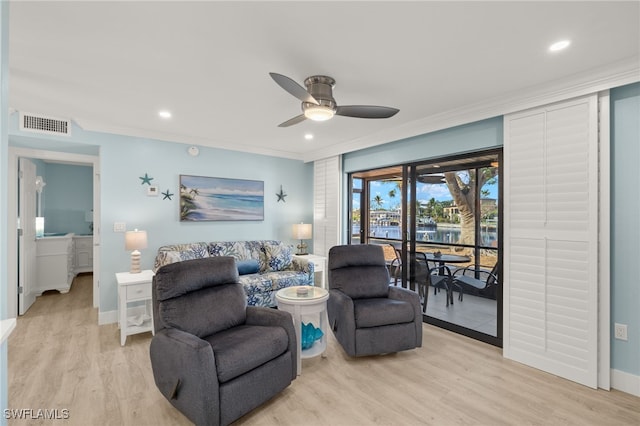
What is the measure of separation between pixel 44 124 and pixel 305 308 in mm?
3508

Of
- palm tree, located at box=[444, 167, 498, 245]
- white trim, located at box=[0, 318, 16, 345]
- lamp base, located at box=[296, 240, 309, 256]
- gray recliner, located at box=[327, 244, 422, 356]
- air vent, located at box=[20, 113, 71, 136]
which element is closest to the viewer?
white trim, located at box=[0, 318, 16, 345]

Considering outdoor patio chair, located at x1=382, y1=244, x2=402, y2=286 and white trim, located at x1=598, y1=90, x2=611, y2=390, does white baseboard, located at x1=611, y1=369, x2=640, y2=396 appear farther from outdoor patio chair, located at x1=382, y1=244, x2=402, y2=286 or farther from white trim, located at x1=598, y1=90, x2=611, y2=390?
outdoor patio chair, located at x1=382, y1=244, x2=402, y2=286

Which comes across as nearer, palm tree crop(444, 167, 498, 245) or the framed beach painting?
palm tree crop(444, 167, 498, 245)

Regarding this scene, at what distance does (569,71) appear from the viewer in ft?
7.77

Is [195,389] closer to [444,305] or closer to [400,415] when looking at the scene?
[400,415]

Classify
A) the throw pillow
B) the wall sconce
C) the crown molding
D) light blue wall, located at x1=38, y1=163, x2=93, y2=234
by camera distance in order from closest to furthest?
1. the crown molding
2. the throw pillow
3. the wall sconce
4. light blue wall, located at x1=38, y1=163, x2=93, y2=234

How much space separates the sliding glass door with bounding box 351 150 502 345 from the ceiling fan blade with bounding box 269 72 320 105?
7.12ft

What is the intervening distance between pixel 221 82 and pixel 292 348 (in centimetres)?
221

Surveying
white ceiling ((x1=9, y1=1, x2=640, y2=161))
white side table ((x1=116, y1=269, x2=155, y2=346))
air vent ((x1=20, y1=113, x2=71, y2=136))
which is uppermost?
white ceiling ((x1=9, y1=1, x2=640, y2=161))

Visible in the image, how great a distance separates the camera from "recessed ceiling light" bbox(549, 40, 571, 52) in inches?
77.4

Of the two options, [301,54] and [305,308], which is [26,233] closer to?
[305,308]

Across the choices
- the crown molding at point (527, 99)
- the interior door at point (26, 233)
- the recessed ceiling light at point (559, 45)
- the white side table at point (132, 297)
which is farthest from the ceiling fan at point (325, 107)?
the interior door at point (26, 233)

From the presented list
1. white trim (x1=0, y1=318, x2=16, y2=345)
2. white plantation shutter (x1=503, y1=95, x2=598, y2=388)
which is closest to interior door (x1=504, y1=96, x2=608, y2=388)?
white plantation shutter (x1=503, y1=95, x2=598, y2=388)

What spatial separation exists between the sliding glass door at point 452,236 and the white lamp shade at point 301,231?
1.41 m
